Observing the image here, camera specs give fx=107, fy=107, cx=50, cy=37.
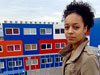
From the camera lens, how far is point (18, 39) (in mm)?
12984

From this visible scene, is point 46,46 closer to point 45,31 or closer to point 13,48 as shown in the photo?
point 45,31

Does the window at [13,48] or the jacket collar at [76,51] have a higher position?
the jacket collar at [76,51]

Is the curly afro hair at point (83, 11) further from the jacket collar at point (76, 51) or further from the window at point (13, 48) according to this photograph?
the window at point (13, 48)

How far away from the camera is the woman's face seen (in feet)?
2.94

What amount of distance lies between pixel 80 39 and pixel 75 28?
4.2 inches

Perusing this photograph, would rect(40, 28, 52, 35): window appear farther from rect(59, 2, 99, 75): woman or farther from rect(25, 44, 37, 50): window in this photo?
rect(59, 2, 99, 75): woman

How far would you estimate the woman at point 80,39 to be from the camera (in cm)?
76

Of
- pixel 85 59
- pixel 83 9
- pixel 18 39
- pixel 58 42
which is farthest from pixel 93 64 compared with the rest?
pixel 58 42

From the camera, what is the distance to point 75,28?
0.91 metres

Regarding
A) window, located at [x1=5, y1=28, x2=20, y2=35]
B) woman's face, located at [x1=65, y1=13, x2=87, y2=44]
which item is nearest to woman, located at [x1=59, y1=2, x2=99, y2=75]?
woman's face, located at [x1=65, y1=13, x2=87, y2=44]

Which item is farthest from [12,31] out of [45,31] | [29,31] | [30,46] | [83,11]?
[83,11]

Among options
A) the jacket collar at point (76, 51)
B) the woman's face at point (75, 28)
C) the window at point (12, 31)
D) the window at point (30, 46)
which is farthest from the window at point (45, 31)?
the woman's face at point (75, 28)

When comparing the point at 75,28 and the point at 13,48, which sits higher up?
the point at 75,28

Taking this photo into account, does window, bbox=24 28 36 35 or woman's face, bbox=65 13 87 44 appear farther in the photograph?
window, bbox=24 28 36 35
